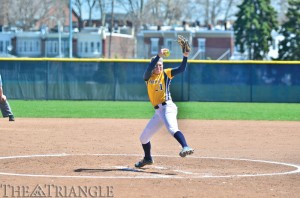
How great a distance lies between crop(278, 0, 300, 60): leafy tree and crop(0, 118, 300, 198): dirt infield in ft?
132

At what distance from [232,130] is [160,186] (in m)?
10.4

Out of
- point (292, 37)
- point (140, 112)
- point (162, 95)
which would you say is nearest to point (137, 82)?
point (140, 112)

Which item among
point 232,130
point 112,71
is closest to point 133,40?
point 112,71

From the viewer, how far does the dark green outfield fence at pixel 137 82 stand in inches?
1441

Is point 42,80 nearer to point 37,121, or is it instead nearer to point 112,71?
point 112,71

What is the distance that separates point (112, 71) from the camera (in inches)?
1462

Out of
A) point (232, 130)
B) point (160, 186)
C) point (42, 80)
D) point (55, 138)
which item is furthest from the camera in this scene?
point (42, 80)

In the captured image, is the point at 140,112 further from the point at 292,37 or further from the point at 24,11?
the point at 24,11

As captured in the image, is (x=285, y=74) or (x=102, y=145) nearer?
(x=102, y=145)

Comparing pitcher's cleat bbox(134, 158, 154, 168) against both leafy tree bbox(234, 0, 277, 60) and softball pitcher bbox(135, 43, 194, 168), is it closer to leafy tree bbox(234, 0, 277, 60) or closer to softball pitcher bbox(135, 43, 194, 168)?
softball pitcher bbox(135, 43, 194, 168)

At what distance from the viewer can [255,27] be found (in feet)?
224

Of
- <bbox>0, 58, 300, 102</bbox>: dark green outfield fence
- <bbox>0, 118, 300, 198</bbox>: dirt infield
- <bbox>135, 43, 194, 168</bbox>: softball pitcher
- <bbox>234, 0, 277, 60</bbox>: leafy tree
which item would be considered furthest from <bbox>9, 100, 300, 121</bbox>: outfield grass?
<bbox>234, 0, 277, 60</bbox>: leafy tree

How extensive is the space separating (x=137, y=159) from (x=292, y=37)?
164 feet

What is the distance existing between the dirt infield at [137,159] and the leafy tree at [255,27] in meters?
46.5
